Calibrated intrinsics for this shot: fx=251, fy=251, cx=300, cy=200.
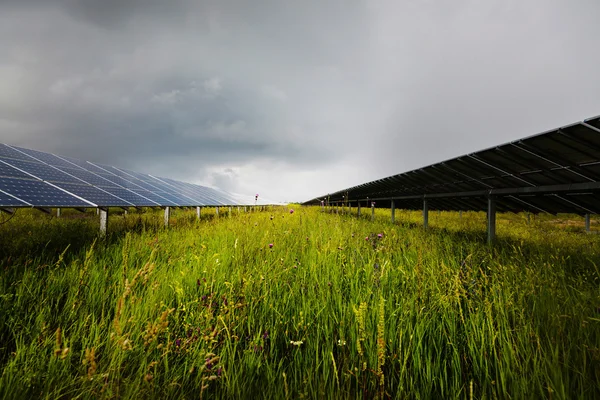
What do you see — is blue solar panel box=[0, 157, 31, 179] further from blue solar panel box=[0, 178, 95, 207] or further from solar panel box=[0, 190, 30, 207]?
solar panel box=[0, 190, 30, 207]

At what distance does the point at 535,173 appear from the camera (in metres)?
5.22

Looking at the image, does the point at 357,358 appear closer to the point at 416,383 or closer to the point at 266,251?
the point at 416,383

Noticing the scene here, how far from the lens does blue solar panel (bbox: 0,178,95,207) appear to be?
169 inches

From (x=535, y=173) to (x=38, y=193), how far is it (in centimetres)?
999

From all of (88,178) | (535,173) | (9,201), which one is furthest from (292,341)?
(88,178)

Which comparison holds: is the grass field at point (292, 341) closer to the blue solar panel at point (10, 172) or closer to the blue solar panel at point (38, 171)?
the blue solar panel at point (10, 172)

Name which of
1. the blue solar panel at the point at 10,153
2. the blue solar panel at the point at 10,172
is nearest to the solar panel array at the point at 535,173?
the blue solar panel at the point at 10,172

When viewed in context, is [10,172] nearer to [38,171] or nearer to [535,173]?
[38,171]

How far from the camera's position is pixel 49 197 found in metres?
4.95

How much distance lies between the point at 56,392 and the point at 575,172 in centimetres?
713

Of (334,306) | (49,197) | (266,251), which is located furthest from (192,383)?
(49,197)

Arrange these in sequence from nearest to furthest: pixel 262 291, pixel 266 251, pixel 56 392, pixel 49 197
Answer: pixel 56 392, pixel 262 291, pixel 266 251, pixel 49 197

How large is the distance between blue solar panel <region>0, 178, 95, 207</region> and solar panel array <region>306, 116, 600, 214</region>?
833cm

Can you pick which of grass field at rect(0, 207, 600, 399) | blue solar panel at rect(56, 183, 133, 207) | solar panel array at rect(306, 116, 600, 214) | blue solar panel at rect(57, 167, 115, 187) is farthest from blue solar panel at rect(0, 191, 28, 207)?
solar panel array at rect(306, 116, 600, 214)
